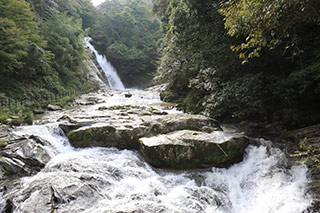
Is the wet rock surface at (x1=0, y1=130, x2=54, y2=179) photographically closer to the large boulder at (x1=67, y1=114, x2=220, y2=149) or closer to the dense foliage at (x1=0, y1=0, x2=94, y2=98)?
the large boulder at (x1=67, y1=114, x2=220, y2=149)

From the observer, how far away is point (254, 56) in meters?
5.63

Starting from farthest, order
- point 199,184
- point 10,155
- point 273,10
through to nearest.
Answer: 1. point 10,155
2. point 199,184
3. point 273,10

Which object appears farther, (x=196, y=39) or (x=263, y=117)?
(x=196, y=39)

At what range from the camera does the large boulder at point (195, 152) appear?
4605 mm

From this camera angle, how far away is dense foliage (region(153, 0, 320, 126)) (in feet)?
12.3

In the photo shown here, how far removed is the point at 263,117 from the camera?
271 inches

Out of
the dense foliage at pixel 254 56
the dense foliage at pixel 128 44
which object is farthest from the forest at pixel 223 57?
the dense foliage at pixel 128 44

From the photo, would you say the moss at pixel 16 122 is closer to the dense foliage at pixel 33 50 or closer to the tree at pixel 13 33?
the dense foliage at pixel 33 50

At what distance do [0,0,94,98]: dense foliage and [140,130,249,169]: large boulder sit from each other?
8583mm

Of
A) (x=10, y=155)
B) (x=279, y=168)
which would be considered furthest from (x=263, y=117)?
(x=10, y=155)

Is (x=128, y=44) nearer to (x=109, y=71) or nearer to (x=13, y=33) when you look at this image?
(x=109, y=71)

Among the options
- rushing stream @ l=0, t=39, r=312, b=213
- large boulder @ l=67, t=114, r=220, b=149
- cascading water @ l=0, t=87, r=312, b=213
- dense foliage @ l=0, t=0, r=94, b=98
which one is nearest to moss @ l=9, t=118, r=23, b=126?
large boulder @ l=67, t=114, r=220, b=149

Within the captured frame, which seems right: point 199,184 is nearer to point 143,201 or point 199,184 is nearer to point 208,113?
point 143,201

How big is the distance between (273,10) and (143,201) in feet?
13.6
